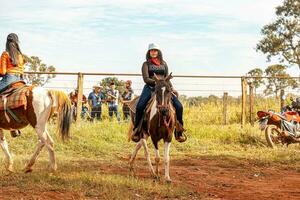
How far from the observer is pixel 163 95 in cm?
961

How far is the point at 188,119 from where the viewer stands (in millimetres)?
19016

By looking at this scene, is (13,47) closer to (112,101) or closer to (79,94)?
(79,94)

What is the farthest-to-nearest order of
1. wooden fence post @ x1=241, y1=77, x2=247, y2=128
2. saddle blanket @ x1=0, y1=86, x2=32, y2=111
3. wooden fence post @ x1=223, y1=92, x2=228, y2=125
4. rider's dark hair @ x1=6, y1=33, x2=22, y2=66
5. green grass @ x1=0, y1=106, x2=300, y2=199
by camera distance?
wooden fence post @ x1=223, y1=92, x2=228, y2=125
wooden fence post @ x1=241, y1=77, x2=247, y2=128
rider's dark hair @ x1=6, y1=33, x2=22, y2=66
saddle blanket @ x1=0, y1=86, x2=32, y2=111
green grass @ x1=0, y1=106, x2=300, y2=199

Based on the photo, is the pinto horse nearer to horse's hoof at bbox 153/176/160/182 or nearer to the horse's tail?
horse's hoof at bbox 153/176/160/182

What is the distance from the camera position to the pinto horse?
9625 millimetres

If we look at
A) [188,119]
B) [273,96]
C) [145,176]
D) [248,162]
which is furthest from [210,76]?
[145,176]

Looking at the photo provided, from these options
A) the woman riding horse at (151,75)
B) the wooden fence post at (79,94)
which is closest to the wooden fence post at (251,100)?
the wooden fence post at (79,94)

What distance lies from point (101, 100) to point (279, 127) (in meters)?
6.21

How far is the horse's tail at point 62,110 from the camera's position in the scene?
10312 millimetres

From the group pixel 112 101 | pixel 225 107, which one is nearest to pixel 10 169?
pixel 112 101

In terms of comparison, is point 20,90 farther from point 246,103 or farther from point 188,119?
point 246,103

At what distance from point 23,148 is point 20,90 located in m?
4.69

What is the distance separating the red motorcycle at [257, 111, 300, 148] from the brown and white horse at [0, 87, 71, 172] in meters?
7.89

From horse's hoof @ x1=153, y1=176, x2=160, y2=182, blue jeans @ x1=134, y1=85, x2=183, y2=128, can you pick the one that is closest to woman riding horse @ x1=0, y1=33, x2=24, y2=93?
blue jeans @ x1=134, y1=85, x2=183, y2=128
